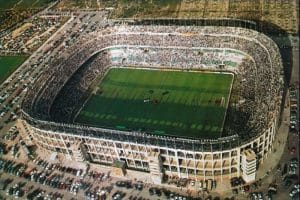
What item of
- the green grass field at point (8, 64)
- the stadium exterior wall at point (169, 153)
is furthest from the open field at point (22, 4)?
→ the stadium exterior wall at point (169, 153)

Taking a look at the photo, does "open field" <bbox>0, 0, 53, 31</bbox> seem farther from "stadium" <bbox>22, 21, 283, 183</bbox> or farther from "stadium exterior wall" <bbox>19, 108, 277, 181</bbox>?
"stadium exterior wall" <bbox>19, 108, 277, 181</bbox>

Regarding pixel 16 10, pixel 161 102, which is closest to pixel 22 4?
pixel 16 10

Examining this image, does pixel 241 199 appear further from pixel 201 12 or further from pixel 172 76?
pixel 201 12

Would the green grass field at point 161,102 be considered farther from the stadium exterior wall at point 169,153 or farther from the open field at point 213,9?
the open field at point 213,9

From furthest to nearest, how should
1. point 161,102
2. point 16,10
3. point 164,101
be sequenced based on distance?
point 16,10 → point 164,101 → point 161,102

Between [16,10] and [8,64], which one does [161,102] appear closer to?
[8,64]
